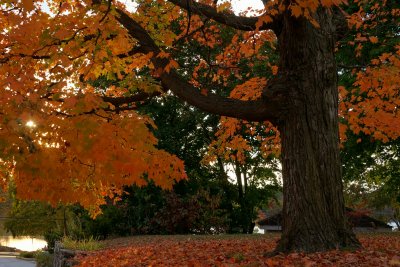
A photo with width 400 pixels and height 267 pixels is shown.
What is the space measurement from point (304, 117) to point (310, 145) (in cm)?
51

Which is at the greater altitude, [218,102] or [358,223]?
[218,102]

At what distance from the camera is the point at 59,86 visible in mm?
6164

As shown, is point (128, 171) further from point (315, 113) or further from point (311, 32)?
point (311, 32)

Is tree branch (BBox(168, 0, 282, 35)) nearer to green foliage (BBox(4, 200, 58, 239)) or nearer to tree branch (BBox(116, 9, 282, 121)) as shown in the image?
tree branch (BBox(116, 9, 282, 121))

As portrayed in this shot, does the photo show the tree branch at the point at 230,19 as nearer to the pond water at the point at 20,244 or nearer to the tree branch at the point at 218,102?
the tree branch at the point at 218,102

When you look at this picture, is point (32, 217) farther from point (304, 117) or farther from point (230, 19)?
point (304, 117)

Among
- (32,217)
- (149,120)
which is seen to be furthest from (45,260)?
(32,217)

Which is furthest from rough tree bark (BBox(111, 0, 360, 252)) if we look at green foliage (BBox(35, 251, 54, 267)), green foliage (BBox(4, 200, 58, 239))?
green foliage (BBox(4, 200, 58, 239))

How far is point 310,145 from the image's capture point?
25.5ft

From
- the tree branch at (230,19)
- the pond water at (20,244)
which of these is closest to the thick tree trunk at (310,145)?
the tree branch at (230,19)

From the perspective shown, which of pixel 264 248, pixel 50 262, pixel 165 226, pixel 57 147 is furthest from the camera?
pixel 165 226

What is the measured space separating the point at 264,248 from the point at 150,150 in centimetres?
384

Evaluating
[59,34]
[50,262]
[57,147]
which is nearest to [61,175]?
[57,147]

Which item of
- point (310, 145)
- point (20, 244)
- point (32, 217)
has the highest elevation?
point (310, 145)
